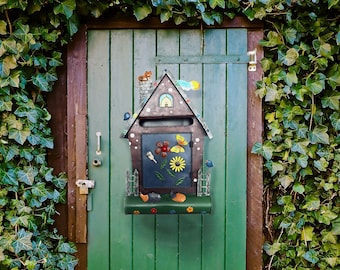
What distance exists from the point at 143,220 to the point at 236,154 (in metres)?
0.65

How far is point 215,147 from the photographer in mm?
2086

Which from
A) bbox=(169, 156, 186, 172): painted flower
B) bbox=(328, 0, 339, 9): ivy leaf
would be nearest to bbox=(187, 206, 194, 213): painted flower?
bbox=(169, 156, 186, 172): painted flower

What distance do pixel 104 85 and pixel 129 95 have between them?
0.15 meters

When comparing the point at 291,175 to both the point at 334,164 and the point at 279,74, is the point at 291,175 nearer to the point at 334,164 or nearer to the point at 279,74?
the point at 334,164

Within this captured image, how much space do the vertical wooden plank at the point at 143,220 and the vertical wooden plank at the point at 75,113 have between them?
291 mm

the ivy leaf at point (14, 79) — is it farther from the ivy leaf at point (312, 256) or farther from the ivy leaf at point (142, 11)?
the ivy leaf at point (312, 256)

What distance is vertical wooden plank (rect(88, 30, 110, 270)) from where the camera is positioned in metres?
2.08

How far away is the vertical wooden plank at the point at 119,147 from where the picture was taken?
208cm

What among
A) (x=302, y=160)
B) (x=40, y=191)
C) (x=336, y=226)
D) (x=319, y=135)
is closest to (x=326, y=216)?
(x=336, y=226)

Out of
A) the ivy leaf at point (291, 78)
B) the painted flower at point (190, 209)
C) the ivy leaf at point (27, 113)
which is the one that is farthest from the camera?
the ivy leaf at point (291, 78)

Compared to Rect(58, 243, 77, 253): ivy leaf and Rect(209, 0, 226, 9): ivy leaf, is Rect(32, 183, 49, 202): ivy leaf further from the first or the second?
Rect(209, 0, 226, 9): ivy leaf

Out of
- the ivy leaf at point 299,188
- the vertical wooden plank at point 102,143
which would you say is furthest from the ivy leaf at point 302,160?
the vertical wooden plank at point 102,143

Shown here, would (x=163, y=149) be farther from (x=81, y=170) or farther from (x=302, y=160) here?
(x=302, y=160)

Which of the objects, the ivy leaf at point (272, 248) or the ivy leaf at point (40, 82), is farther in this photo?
the ivy leaf at point (272, 248)
